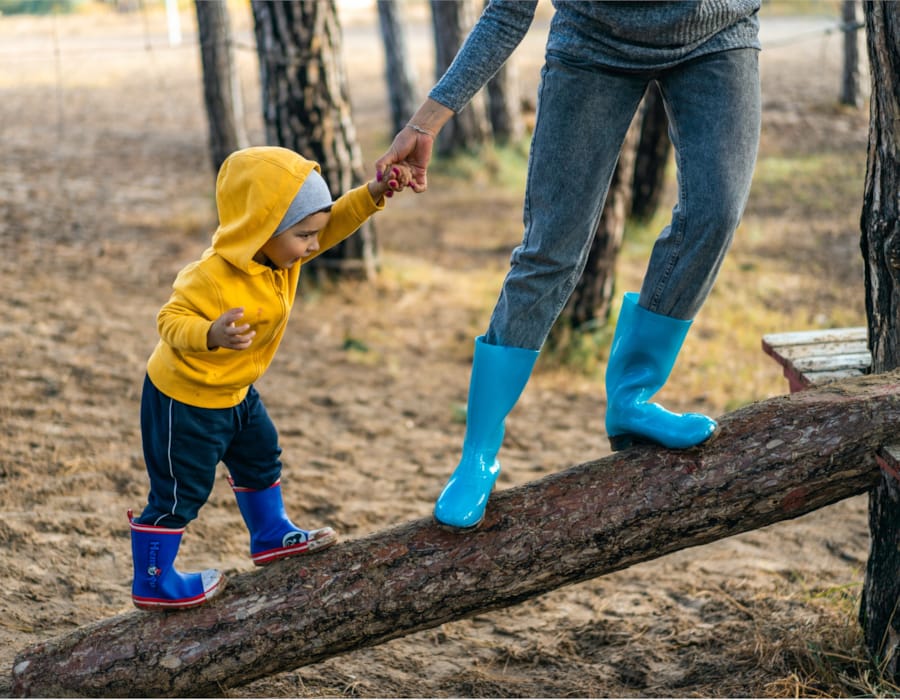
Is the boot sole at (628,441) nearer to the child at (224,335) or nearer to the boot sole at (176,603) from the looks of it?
the child at (224,335)

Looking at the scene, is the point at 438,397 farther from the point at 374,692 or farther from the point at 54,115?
the point at 54,115

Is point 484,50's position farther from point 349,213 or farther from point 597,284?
point 597,284

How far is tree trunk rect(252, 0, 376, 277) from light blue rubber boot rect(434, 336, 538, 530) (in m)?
4.12

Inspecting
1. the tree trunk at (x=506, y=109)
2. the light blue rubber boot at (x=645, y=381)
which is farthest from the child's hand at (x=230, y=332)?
the tree trunk at (x=506, y=109)

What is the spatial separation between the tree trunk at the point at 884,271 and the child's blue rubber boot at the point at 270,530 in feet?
5.15

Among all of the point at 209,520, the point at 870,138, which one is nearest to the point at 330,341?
the point at 209,520

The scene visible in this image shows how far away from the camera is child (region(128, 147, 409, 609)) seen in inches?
97.0

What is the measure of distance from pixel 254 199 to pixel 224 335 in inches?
13.8

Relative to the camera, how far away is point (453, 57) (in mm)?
9758

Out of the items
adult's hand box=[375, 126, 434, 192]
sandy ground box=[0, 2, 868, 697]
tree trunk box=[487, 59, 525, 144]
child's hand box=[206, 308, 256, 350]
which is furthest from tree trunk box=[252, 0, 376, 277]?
tree trunk box=[487, 59, 525, 144]

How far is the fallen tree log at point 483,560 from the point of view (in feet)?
8.83

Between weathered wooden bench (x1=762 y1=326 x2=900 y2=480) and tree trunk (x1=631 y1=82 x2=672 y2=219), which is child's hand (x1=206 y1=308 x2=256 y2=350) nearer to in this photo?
weathered wooden bench (x1=762 y1=326 x2=900 y2=480)

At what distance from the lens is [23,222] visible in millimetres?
7852

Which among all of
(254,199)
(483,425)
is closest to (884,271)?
(483,425)
